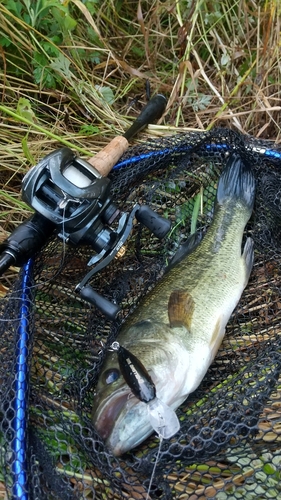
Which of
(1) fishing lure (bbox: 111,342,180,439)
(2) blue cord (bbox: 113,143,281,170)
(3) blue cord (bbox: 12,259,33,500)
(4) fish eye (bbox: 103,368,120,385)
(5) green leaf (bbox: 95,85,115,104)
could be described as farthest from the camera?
(5) green leaf (bbox: 95,85,115,104)

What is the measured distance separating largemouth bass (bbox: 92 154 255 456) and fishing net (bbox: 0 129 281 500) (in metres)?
0.09

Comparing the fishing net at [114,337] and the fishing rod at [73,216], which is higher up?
the fishing rod at [73,216]

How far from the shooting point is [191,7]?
362 cm

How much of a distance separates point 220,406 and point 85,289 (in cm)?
73

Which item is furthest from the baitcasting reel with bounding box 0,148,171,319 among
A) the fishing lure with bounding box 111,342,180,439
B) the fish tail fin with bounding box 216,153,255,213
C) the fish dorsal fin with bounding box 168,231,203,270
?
the fish tail fin with bounding box 216,153,255,213

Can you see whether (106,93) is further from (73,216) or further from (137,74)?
(73,216)

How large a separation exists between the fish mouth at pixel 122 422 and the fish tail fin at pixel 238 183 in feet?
4.16

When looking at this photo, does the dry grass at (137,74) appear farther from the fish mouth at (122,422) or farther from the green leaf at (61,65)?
the fish mouth at (122,422)

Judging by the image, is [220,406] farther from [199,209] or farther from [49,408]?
[199,209]

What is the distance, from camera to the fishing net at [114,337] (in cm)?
173

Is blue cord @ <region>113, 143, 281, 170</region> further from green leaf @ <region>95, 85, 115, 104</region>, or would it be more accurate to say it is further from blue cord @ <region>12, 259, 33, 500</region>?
green leaf @ <region>95, 85, 115, 104</region>

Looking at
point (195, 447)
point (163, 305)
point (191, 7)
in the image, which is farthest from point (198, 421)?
point (191, 7)

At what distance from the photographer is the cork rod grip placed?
2410mm

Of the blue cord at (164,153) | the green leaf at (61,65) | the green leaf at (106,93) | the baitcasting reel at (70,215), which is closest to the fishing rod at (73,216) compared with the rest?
the baitcasting reel at (70,215)
